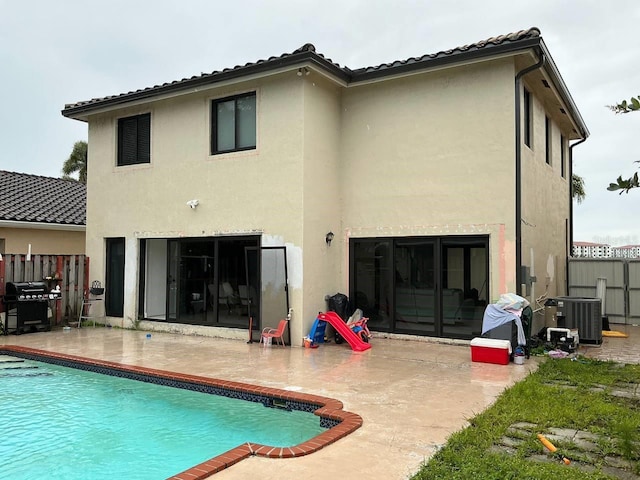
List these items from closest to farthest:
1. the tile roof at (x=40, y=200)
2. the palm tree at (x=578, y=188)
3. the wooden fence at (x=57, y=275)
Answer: the wooden fence at (x=57, y=275), the tile roof at (x=40, y=200), the palm tree at (x=578, y=188)

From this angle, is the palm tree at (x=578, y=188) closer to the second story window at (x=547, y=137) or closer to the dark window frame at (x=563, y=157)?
the dark window frame at (x=563, y=157)

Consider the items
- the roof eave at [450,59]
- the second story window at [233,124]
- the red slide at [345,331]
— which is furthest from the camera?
the second story window at [233,124]

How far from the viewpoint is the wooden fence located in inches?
480

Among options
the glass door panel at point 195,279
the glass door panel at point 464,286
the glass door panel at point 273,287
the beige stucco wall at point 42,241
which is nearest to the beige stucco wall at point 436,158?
the glass door panel at point 464,286

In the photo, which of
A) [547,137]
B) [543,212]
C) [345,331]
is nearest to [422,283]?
[345,331]

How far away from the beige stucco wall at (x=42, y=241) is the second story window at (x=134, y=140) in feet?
13.7

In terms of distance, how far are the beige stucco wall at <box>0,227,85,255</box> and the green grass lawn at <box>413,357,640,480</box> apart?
559 inches

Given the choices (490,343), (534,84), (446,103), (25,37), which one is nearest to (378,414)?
(490,343)

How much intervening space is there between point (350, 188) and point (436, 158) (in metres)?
2.11

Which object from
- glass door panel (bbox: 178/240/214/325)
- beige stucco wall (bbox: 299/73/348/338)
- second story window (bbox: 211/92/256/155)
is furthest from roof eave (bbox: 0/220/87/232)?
beige stucco wall (bbox: 299/73/348/338)

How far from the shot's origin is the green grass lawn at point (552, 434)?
406 centimetres

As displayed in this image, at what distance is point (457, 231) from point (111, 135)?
31.2ft

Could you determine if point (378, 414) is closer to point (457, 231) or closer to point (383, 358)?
point (383, 358)

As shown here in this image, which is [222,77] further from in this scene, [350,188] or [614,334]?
[614,334]
